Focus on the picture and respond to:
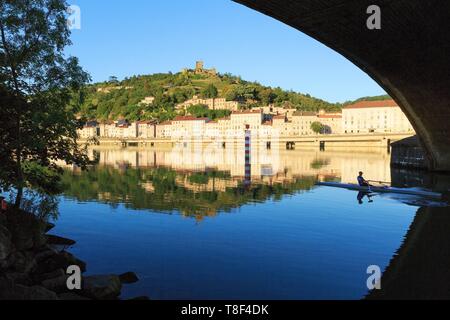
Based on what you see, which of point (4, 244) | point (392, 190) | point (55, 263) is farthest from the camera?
point (392, 190)

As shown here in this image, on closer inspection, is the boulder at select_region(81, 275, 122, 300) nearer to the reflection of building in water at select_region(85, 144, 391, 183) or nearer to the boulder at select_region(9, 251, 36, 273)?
the boulder at select_region(9, 251, 36, 273)

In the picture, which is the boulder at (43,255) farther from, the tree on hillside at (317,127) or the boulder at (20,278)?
the tree on hillside at (317,127)

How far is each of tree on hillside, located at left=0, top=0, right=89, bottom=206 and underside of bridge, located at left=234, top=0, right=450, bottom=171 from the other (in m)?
11.0

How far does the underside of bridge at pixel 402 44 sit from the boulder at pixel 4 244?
656 inches

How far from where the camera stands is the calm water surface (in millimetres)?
13625

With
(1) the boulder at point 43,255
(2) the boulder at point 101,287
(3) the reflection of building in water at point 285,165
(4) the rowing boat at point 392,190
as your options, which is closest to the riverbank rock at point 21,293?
(2) the boulder at point 101,287

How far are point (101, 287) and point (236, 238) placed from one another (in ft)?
29.2

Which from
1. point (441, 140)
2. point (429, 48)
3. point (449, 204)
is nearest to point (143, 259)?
point (449, 204)

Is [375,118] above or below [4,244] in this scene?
above

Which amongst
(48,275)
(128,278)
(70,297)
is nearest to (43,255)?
(48,275)

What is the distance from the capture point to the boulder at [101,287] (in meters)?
11.8

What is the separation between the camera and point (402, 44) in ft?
105

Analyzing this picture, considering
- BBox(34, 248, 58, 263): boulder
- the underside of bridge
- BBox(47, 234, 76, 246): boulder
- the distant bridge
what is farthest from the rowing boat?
the distant bridge

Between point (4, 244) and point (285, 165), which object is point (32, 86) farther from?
point (285, 165)
